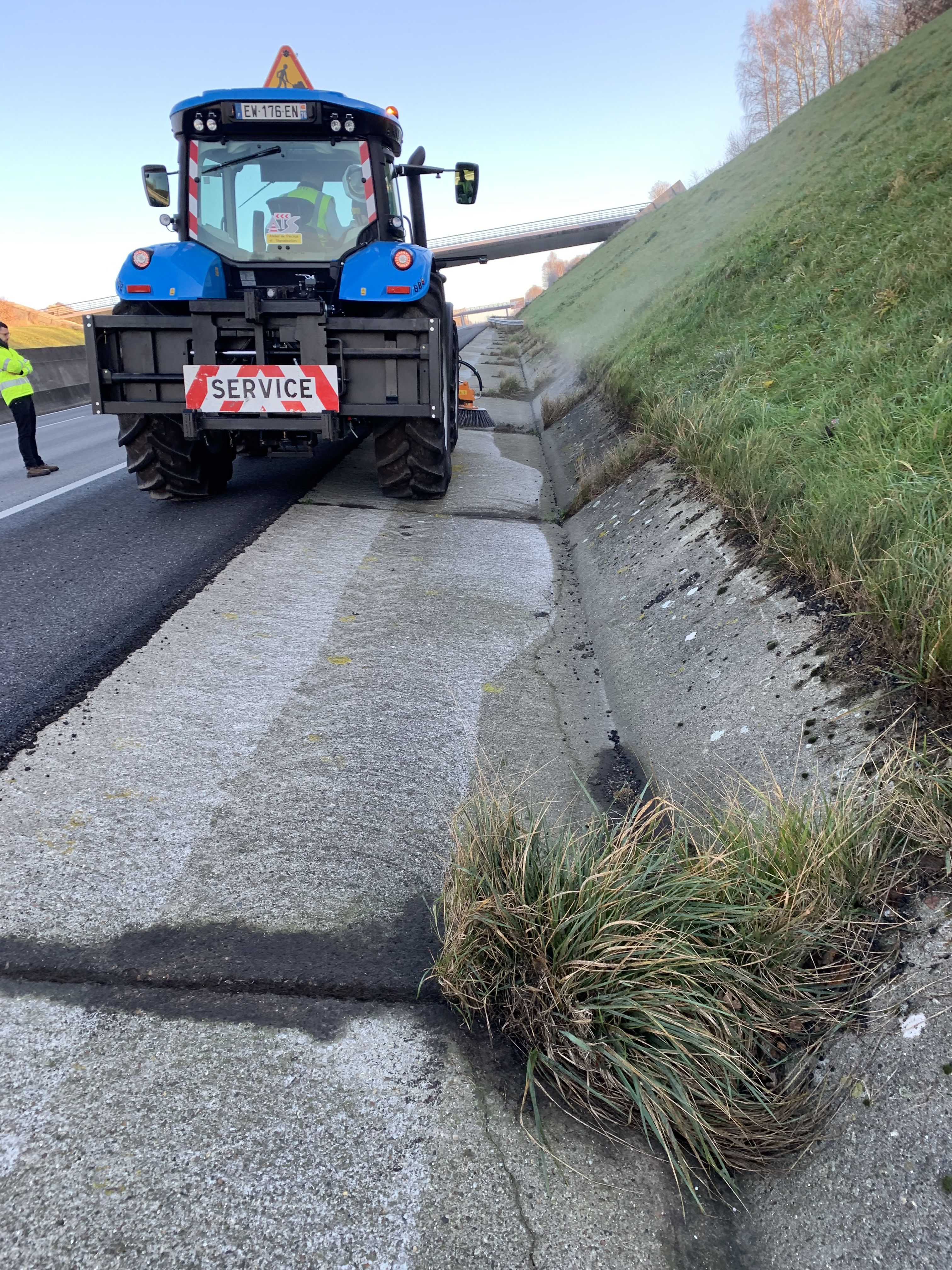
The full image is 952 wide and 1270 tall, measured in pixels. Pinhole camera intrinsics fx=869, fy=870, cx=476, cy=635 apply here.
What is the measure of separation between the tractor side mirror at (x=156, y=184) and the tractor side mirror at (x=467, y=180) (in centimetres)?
234

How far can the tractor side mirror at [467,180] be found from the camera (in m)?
7.18

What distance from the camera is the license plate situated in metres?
6.65

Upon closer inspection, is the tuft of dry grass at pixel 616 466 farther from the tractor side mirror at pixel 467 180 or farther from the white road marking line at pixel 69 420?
the white road marking line at pixel 69 420

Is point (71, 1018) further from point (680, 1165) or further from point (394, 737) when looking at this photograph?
point (394, 737)

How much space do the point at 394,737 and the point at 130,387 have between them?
14.0 ft

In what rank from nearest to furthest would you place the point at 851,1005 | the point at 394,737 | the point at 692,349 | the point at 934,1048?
the point at 934,1048 < the point at 851,1005 < the point at 394,737 < the point at 692,349

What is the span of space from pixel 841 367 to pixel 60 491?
6691mm

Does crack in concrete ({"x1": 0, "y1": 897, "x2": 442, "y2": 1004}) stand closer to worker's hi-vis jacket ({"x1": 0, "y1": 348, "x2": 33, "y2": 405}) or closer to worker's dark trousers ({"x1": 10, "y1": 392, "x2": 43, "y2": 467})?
worker's dark trousers ({"x1": 10, "y1": 392, "x2": 43, "y2": 467})

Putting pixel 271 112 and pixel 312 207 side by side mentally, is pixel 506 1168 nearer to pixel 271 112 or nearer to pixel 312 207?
pixel 312 207

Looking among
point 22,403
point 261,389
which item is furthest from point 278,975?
point 22,403

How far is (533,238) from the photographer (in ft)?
194

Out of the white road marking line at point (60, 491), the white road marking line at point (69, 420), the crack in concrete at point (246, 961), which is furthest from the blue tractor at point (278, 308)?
the white road marking line at point (69, 420)

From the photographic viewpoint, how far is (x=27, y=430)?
9.07 m

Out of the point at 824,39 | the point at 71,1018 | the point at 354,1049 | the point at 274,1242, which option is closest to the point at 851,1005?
the point at 354,1049
